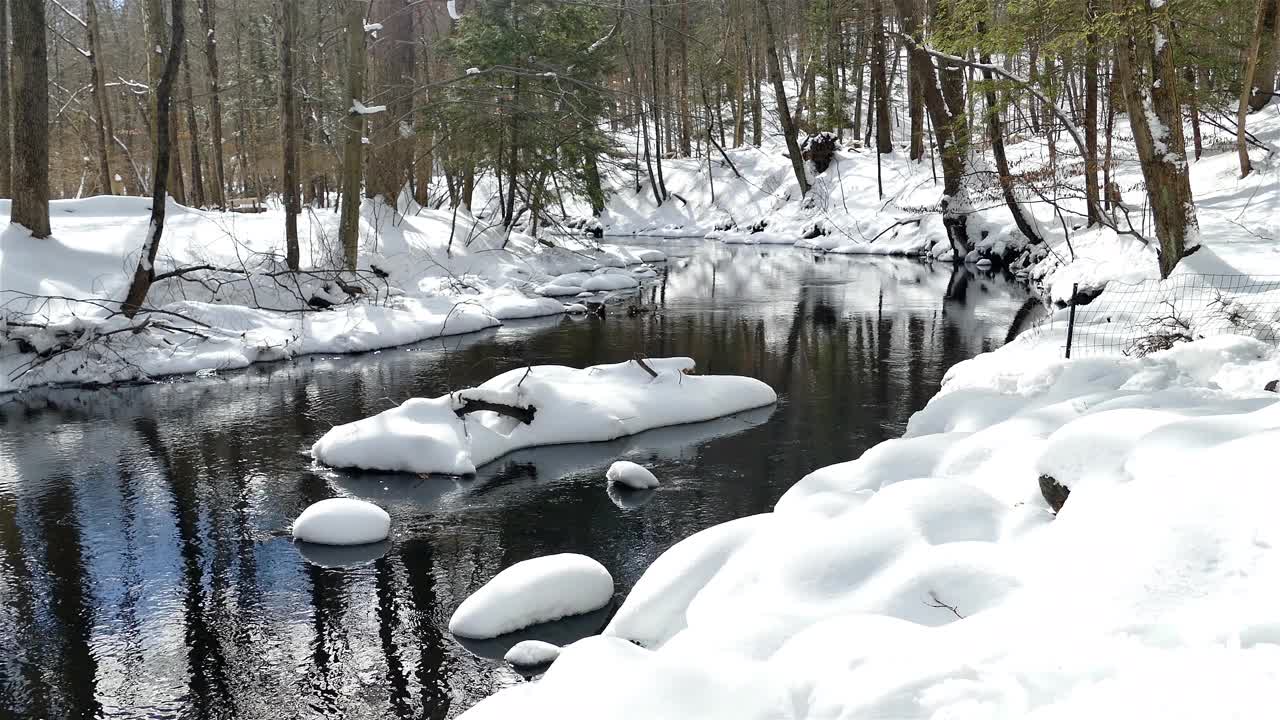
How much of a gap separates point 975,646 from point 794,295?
680 inches

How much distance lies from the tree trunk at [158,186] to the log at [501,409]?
633 centimetres

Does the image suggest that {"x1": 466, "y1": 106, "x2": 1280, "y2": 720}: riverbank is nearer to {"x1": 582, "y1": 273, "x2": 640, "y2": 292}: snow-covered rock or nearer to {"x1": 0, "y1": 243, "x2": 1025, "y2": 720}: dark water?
{"x1": 0, "y1": 243, "x2": 1025, "y2": 720}: dark water

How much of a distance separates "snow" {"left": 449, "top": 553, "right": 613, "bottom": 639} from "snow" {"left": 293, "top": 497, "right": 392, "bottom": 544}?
5.23ft

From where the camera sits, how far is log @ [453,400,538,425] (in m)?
10.2

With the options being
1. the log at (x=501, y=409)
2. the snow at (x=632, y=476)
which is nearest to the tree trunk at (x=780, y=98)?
the log at (x=501, y=409)

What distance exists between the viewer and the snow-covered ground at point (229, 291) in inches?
535

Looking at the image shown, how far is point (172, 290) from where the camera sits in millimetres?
15672

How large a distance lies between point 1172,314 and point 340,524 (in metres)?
8.75

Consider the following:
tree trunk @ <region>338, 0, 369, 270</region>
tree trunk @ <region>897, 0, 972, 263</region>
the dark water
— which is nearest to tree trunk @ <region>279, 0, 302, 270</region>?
tree trunk @ <region>338, 0, 369, 270</region>

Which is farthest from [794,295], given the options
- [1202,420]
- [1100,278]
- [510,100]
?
[1202,420]

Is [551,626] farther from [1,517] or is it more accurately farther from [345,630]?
[1,517]

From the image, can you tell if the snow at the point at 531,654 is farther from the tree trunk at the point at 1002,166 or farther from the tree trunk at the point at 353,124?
the tree trunk at the point at 1002,166

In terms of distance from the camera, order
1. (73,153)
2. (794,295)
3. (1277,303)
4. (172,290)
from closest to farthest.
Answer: (1277,303)
(172,290)
(794,295)
(73,153)

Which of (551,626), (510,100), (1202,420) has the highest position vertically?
(510,100)
